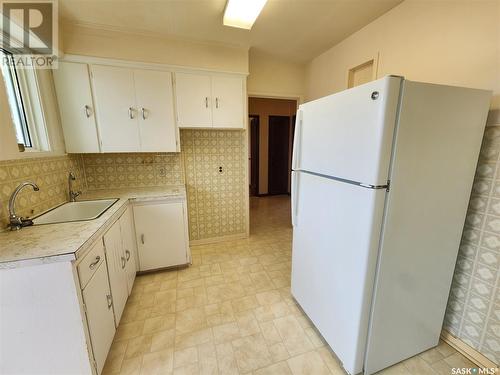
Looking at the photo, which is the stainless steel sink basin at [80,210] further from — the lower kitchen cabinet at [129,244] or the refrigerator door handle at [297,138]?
the refrigerator door handle at [297,138]

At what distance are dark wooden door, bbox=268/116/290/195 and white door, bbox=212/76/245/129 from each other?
2956 millimetres

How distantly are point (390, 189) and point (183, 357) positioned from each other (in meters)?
1.66

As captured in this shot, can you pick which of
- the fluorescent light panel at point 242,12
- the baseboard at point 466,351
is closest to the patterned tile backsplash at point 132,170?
the fluorescent light panel at point 242,12

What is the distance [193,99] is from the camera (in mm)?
2439

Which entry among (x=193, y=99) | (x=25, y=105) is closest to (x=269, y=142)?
(x=193, y=99)

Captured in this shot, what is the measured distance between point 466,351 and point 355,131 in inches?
66.7

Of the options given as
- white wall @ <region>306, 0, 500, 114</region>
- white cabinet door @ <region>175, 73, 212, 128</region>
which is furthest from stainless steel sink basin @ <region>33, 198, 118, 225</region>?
white wall @ <region>306, 0, 500, 114</region>

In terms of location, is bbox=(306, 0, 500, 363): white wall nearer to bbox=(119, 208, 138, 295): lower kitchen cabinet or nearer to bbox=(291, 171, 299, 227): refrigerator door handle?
bbox=(291, 171, 299, 227): refrigerator door handle

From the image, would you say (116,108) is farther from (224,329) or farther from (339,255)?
(339,255)

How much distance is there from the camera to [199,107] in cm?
247

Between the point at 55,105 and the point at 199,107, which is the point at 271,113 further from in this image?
the point at 55,105

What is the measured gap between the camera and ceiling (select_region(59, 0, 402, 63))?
1.80 meters

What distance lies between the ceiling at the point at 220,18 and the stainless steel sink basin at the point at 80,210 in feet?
5.52

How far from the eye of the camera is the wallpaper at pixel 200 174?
254cm
